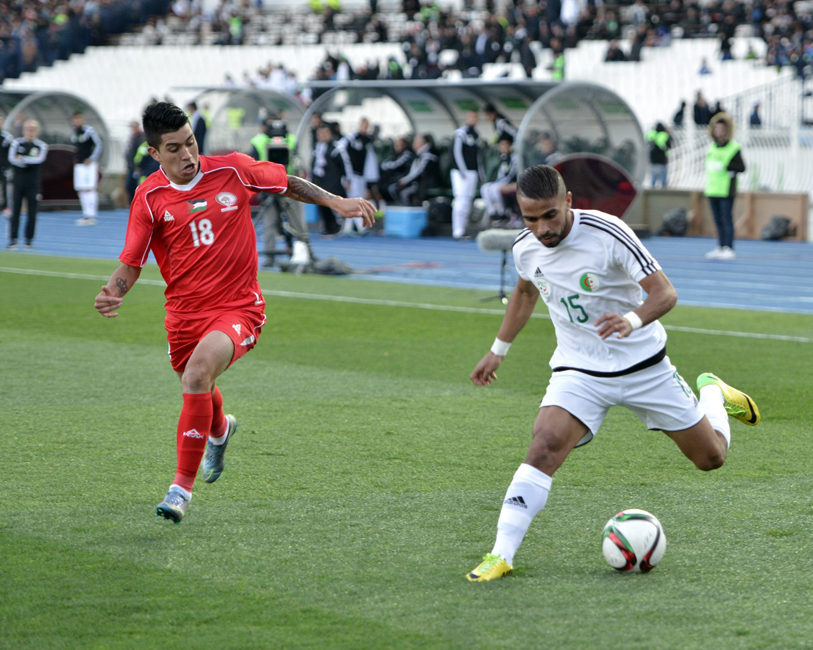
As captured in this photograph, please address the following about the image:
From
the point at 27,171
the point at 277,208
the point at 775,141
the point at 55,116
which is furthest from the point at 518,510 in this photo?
the point at 55,116

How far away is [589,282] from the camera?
4.84 metres

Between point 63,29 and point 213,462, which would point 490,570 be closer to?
point 213,462

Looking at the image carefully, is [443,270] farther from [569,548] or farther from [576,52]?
[576,52]

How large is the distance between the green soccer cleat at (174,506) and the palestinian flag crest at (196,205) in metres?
1.39

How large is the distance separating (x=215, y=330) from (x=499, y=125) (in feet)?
62.4

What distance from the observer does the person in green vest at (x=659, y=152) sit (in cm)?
2611

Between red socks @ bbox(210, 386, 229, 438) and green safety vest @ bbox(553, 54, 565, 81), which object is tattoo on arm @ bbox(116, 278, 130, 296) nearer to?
red socks @ bbox(210, 386, 229, 438)

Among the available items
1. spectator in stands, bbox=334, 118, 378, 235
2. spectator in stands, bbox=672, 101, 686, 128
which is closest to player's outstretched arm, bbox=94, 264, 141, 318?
spectator in stands, bbox=334, 118, 378, 235

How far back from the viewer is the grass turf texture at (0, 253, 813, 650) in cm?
412

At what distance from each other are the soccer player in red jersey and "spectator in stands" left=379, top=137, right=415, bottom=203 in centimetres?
1894

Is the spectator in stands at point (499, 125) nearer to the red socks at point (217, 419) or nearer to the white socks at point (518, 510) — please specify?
the red socks at point (217, 419)

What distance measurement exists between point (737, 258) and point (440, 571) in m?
16.3

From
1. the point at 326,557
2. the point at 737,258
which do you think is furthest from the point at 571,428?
the point at 737,258

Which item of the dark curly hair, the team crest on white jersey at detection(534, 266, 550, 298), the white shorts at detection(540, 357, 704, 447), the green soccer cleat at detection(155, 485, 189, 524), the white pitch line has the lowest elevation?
the white pitch line
